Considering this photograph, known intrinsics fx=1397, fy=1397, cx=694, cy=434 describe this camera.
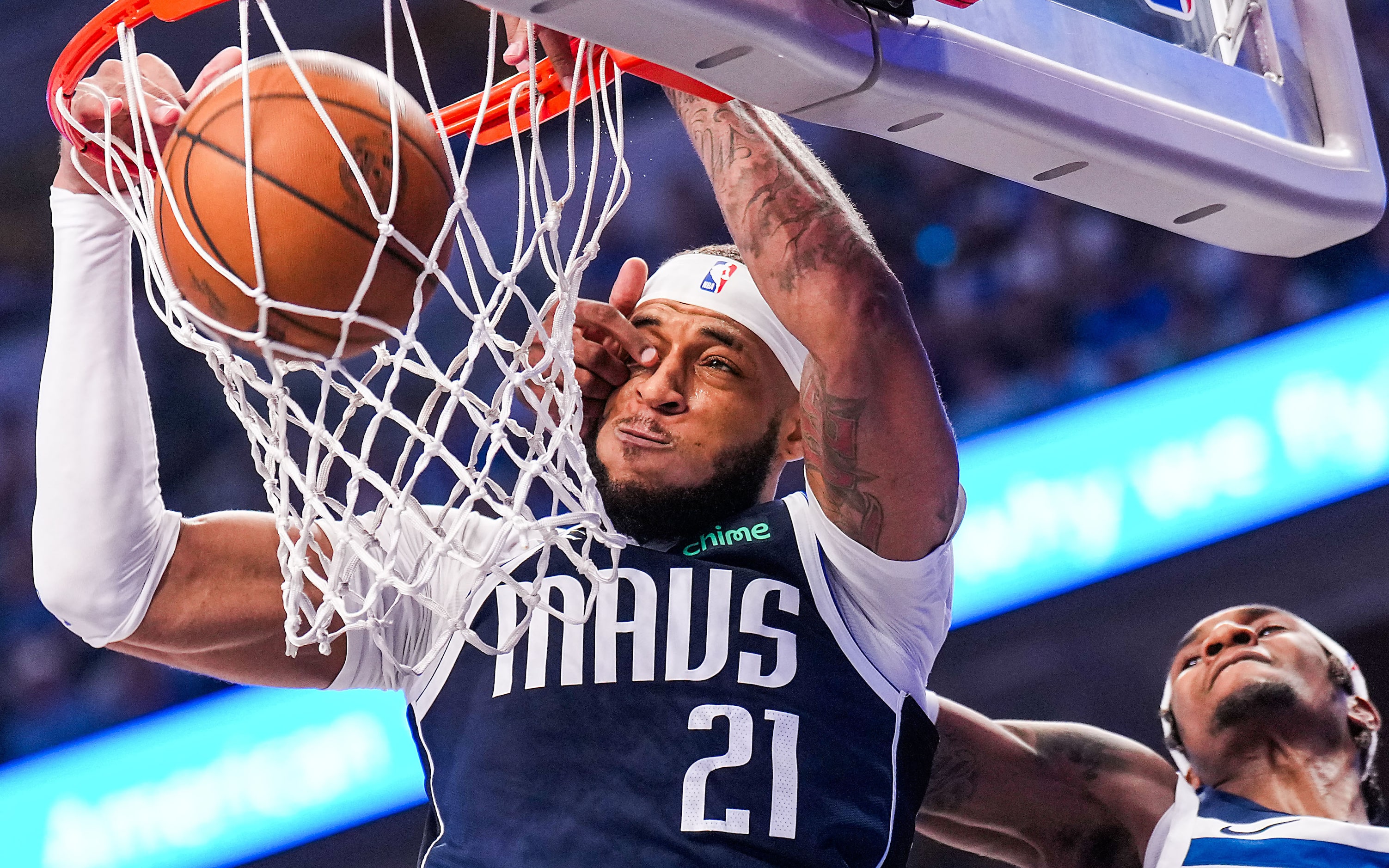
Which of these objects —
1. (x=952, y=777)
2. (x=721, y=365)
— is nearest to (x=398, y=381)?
(x=721, y=365)

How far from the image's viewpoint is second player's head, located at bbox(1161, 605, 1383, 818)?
252cm

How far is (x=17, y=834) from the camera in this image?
157 inches

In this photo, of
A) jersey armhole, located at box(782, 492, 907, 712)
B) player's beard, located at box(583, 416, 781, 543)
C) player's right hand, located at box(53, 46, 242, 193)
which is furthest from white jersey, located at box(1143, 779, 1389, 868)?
player's right hand, located at box(53, 46, 242, 193)

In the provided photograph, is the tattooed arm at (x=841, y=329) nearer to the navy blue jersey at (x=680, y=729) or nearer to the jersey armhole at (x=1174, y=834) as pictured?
the navy blue jersey at (x=680, y=729)

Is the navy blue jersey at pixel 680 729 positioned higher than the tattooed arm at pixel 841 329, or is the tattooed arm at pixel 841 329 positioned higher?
the tattooed arm at pixel 841 329

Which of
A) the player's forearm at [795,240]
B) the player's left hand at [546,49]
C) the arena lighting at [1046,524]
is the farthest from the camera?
the arena lighting at [1046,524]

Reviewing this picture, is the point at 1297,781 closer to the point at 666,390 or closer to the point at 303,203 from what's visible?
the point at 666,390

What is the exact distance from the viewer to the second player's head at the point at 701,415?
7.05ft

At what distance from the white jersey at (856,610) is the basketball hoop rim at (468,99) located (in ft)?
1.84

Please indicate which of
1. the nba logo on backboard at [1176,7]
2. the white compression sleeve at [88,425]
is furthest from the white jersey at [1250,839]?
the white compression sleeve at [88,425]

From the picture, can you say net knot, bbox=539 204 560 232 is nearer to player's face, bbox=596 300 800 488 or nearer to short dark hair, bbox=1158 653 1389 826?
player's face, bbox=596 300 800 488

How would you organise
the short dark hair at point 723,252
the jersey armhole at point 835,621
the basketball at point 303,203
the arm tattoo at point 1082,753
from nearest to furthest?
the basketball at point 303,203
the jersey armhole at point 835,621
the short dark hair at point 723,252
the arm tattoo at point 1082,753

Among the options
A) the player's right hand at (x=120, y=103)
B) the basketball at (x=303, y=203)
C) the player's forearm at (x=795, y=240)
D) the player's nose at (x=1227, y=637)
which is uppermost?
the player's right hand at (x=120, y=103)

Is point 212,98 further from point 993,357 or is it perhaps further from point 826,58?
point 993,357
